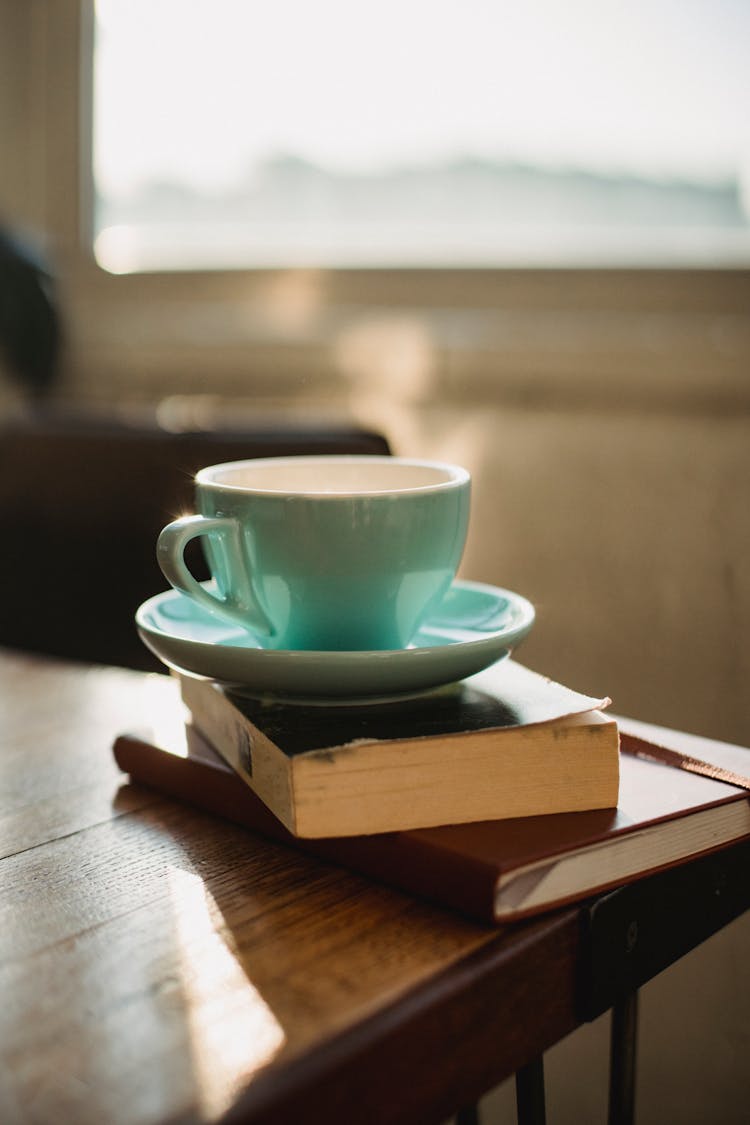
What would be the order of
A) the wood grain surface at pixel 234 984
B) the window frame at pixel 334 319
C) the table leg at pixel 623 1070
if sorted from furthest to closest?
the window frame at pixel 334 319 < the table leg at pixel 623 1070 < the wood grain surface at pixel 234 984

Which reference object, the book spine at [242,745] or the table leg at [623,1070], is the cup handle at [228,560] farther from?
the table leg at [623,1070]

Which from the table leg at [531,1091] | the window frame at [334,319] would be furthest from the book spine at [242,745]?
the window frame at [334,319]

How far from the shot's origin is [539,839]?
421mm

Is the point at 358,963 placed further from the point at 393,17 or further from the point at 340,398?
the point at 393,17

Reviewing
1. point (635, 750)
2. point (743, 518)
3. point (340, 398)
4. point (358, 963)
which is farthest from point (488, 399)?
point (358, 963)

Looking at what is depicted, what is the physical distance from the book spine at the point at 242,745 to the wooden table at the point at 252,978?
35mm

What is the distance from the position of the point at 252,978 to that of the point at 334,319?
123cm

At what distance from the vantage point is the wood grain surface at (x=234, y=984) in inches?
12.7

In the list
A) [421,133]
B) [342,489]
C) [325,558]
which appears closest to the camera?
[325,558]

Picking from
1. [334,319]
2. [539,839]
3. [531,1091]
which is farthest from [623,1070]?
[334,319]

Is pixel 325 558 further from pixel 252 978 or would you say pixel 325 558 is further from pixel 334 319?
pixel 334 319

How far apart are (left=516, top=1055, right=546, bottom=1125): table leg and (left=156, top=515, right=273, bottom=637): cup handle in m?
0.28

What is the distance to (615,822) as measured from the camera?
17.3 inches

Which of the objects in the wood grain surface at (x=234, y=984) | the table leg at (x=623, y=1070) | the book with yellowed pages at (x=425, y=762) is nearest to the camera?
the wood grain surface at (x=234, y=984)
